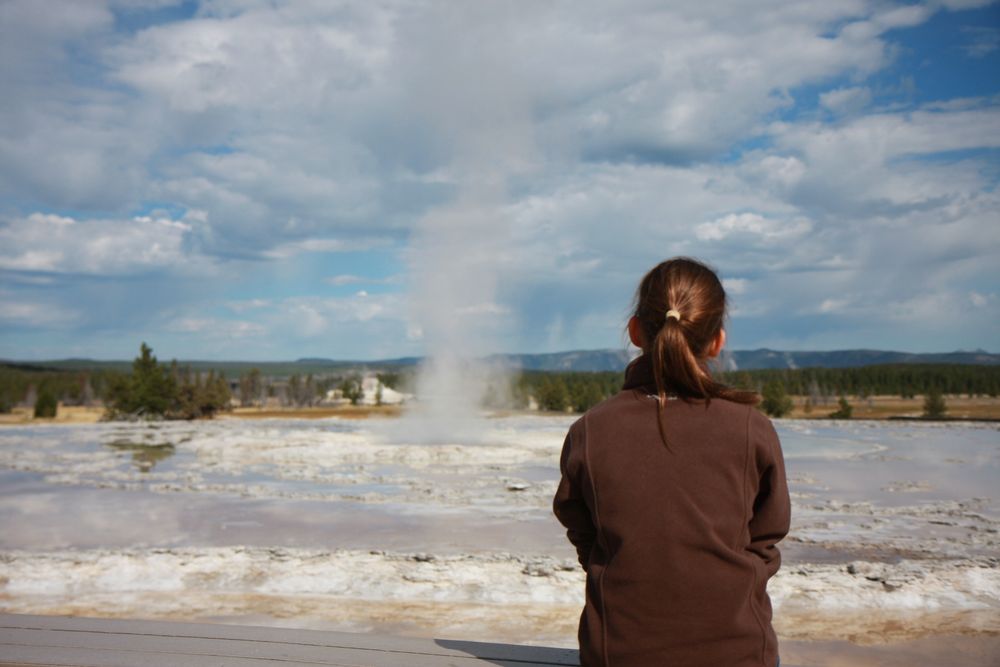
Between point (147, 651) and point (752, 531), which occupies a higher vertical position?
point (752, 531)

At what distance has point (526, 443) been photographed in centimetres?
2389

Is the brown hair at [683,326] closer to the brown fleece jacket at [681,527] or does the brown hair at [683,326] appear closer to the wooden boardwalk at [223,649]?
the brown fleece jacket at [681,527]

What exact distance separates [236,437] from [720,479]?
1023 inches

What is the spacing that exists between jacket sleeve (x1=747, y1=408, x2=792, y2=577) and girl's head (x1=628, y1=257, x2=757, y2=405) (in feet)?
0.29

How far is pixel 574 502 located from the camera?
2217mm

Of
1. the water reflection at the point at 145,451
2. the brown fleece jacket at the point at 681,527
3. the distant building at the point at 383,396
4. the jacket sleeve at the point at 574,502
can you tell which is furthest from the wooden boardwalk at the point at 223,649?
the distant building at the point at 383,396

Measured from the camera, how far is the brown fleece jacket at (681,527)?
201cm

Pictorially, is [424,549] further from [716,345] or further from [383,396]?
[383,396]

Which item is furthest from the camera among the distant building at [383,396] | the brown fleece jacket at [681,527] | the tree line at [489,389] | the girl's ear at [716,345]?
the distant building at [383,396]

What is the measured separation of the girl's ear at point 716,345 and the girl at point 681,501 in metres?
0.04

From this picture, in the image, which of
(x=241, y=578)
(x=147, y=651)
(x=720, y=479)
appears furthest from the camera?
(x=241, y=578)

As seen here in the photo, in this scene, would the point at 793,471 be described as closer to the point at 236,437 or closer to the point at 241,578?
the point at 241,578

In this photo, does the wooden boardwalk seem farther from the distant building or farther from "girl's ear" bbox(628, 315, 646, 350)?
the distant building

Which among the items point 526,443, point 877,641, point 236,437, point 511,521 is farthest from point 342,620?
point 236,437
